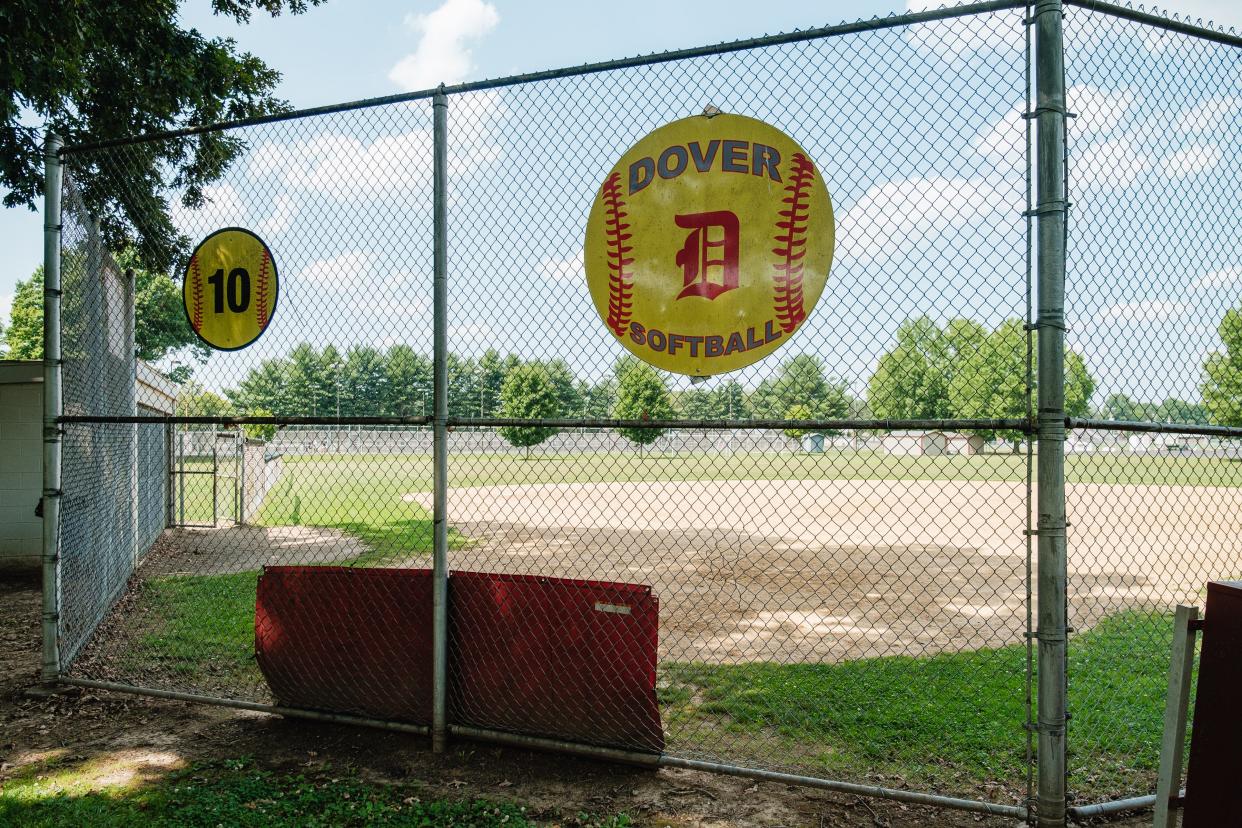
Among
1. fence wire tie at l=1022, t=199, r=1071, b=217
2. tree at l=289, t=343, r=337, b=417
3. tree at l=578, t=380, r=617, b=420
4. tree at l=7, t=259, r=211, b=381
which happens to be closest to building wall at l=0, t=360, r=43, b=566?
tree at l=289, t=343, r=337, b=417

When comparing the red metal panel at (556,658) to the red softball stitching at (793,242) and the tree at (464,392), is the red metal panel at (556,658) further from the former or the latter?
the red softball stitching at (793,242)

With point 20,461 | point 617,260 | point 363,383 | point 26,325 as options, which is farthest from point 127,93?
point 26,325

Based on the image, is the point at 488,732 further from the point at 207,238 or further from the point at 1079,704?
the point at 1079,704

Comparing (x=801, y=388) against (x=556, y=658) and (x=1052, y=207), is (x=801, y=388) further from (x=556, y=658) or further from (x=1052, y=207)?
(x=556, y=658)

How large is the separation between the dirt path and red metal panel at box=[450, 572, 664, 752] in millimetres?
187

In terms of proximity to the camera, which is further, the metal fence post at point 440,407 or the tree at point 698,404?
the metal fence post at point 440,407

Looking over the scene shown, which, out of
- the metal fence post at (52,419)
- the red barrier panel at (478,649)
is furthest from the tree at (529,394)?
the metal fence post at (52,419)

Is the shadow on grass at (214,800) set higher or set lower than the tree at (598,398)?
lower

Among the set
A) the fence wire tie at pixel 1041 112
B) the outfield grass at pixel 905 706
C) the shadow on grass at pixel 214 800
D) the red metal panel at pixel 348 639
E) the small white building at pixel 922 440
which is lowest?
the outfield grass at pixel 905 706

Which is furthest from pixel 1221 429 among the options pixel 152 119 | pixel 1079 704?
pixel 152 119

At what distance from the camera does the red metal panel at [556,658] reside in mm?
3666

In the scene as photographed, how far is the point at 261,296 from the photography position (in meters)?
4.58

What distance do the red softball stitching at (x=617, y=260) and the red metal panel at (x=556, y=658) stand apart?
4.16 feet

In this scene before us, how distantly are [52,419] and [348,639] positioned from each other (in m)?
2.55
